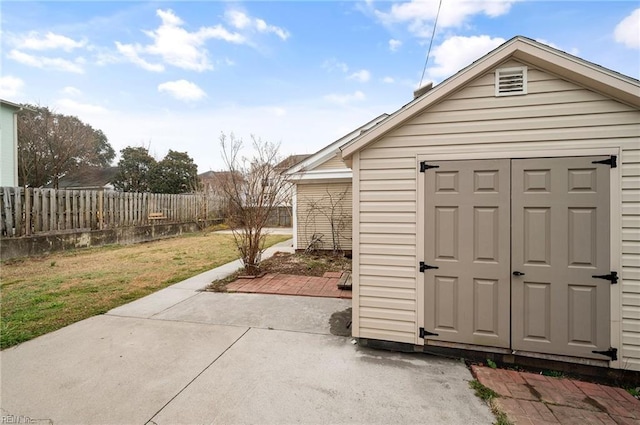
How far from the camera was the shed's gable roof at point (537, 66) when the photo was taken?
2.59 meters

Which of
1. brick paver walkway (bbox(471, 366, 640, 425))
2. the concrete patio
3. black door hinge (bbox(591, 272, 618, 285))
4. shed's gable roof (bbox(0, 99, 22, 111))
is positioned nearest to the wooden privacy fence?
the concrete patio

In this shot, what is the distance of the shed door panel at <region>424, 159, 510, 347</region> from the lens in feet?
9.71

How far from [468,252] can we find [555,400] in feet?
4.73

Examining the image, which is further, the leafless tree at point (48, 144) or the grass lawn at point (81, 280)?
the leafless tree at point (48, 144)

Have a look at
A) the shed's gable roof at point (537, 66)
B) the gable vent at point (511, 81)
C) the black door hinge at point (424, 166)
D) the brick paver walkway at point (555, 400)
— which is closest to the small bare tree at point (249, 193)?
the shed's gable roof at point (537, 66)

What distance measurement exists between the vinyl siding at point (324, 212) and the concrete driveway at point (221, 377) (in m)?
5.60

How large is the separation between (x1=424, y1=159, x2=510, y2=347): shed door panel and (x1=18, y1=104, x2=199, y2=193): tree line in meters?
20.6

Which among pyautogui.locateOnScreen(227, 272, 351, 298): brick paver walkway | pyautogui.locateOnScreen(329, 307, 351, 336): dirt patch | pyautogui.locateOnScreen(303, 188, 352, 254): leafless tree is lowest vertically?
pyautogui.locateOnScreen(329, 307, 351, 336): dirt patch

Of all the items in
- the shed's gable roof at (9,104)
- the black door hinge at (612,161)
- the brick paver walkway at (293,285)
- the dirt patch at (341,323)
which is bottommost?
the dirt patch at (341,323)

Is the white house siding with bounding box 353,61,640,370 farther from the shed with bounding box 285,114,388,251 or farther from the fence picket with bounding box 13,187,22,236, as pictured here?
the fence picket with bounding box 13,187,22,236

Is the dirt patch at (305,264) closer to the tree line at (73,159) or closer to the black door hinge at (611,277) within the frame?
the black door hinge at (611,277)

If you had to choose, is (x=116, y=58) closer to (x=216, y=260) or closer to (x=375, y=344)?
(x=216, y=260)

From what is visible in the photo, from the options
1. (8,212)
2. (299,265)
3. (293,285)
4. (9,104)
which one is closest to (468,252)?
(293,285)

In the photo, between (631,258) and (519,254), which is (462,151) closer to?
(519,254)
